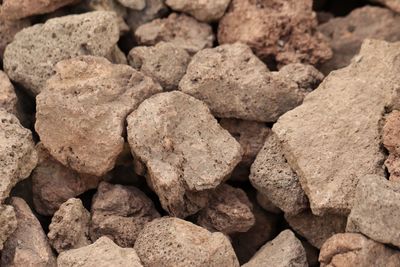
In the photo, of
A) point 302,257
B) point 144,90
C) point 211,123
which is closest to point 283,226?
point 302,257

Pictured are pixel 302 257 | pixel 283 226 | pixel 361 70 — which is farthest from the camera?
pixel 283 226

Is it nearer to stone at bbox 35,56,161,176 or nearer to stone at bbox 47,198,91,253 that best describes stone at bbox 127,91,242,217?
stone at bbox 35,56,161,176

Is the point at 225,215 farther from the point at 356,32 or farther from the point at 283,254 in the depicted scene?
the point at 356,32

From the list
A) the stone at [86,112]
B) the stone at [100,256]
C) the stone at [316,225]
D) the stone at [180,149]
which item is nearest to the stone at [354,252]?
the stone at [316,225]

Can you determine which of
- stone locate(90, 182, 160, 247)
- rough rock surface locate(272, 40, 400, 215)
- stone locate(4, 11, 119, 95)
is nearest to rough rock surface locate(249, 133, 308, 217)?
rough rock surface locate(272, 40, 400, 215)

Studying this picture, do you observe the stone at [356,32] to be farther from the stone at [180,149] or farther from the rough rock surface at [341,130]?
the stone at [180,149]

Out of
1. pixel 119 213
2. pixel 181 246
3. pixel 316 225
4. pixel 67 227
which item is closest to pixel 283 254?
pixel 316 225

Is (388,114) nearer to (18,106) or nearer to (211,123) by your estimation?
(211,123)
